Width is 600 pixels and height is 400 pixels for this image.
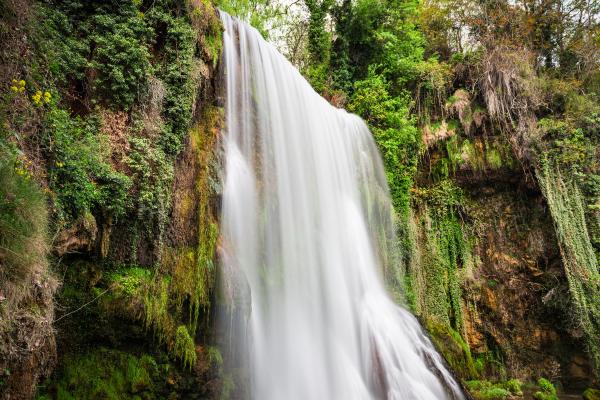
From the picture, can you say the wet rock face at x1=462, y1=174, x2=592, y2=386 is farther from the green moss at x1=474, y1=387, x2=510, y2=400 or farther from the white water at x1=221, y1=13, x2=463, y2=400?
the white water at x1=221, y1=13, x2=463, y2=400

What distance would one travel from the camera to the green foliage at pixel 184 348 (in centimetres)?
559

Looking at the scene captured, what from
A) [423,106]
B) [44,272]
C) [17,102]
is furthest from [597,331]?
[17,102]

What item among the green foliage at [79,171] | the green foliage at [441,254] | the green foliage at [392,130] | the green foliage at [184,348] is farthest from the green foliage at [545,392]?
the green foliage at [79,171]

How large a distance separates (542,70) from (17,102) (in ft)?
57.8

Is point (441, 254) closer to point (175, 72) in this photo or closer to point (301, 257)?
point (301, 257)

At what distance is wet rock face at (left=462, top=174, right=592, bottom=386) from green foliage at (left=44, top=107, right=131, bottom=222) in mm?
12036

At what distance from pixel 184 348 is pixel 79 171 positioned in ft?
9.39

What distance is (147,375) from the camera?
17.2 feet

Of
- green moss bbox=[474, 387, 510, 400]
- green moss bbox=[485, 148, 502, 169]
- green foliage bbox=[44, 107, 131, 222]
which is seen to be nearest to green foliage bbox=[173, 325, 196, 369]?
green foliage bbox=[44, 107, 131, 222]

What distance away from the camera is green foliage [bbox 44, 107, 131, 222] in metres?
4.81

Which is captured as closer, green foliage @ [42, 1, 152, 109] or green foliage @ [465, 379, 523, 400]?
green foliage @ [42, 1, 152, 109]

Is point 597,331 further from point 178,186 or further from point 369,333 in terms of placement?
point 178,186

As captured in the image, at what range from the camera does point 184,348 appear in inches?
221

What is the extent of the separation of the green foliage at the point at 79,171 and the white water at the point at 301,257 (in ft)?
7.03
